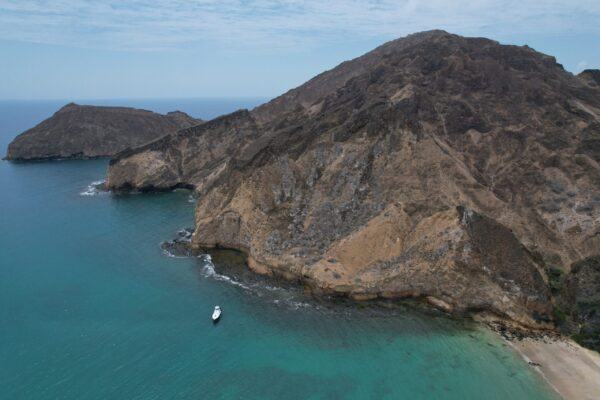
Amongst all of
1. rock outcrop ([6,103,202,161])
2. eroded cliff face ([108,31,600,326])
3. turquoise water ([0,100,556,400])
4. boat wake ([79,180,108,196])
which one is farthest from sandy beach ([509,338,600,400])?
rock outcrop ([6,103,202,161])

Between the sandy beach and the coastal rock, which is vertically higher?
the coastal rock

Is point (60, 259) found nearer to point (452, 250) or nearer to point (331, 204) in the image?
point (331, 204)

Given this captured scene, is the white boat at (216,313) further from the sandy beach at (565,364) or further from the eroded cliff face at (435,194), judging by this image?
the sandy beach at (565,364)

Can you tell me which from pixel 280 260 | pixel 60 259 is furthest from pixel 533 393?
pixel 60 259

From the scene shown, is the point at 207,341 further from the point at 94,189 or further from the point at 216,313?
the point at 94,189

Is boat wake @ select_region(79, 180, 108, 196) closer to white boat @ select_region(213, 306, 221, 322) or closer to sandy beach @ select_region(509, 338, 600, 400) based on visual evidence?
white boat @ select_region(213, 306, 221, 322)
